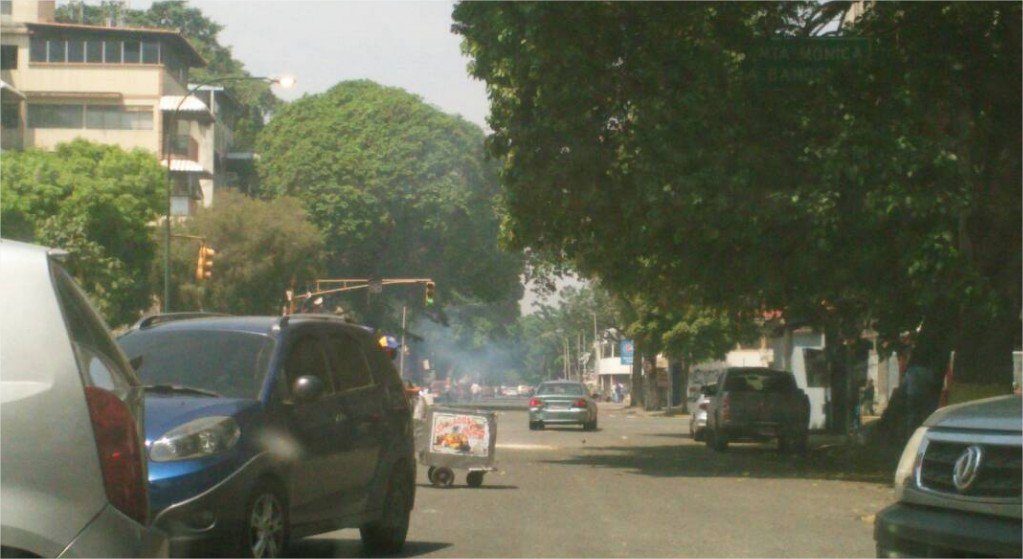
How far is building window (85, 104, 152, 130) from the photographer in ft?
234

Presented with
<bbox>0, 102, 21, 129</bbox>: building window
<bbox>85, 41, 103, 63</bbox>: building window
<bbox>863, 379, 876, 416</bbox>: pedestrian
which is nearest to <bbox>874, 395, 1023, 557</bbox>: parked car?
<bbox>863, 379, 876, 416</bbox>: pedestrian

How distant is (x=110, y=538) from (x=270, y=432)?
16.2 feet

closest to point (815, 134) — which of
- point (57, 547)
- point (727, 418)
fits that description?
point (727, 418)

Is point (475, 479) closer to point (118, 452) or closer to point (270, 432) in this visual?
point (270, 432)

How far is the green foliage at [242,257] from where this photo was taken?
58312 mm

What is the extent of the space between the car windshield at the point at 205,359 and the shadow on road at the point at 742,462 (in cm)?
1353

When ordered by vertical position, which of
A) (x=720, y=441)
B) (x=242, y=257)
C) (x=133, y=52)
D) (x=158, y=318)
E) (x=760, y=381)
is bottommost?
(x=720, y=441)

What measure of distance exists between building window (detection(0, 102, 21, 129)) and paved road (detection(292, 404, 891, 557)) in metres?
47.5

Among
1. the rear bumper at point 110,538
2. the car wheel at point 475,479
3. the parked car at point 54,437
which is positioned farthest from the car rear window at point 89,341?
the car wheel at point 475,479

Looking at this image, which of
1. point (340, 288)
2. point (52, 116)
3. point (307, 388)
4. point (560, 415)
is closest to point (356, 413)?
point (307, 388)

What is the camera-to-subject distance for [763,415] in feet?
102

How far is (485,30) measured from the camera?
23500 mm

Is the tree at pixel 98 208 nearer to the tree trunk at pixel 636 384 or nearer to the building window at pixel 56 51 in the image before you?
the building window at pixel 56 51

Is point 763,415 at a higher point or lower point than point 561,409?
higher
